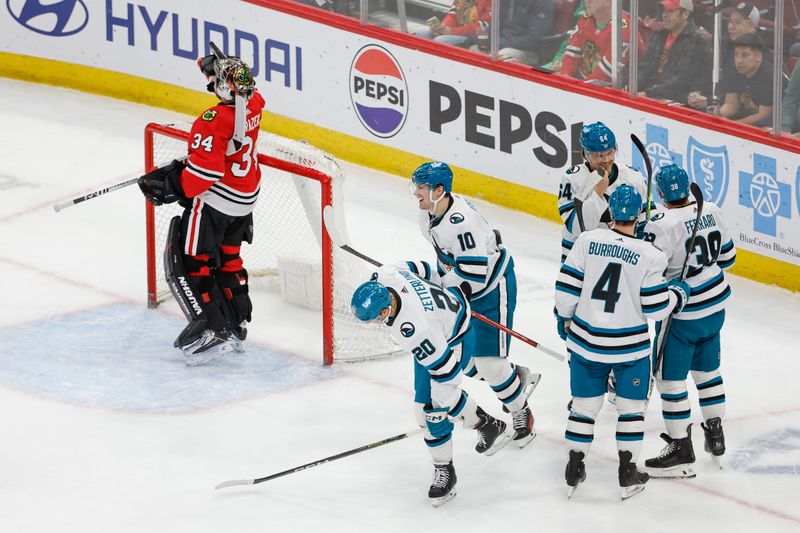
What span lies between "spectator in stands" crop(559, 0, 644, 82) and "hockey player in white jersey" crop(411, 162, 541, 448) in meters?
2.42

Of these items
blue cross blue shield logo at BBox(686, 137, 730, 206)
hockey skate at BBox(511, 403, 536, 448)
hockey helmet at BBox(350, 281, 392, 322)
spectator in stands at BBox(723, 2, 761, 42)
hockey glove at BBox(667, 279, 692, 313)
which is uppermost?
spectator in stands at BBox(723, 2, 761, 42)

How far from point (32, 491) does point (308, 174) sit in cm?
193

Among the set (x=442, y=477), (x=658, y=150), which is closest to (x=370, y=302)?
(x=442, y=477)

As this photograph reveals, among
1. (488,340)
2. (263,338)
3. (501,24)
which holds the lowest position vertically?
(263,338)

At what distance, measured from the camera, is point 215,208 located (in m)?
6.73

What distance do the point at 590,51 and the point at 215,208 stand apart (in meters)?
2.39

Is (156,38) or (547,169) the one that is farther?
(156,38)

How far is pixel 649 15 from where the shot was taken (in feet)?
25.3

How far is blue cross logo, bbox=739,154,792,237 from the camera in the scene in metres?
7.34

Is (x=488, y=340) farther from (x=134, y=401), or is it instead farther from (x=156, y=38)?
(x=156, y=38)

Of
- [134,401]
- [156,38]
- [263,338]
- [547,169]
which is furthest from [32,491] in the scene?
[156,38]

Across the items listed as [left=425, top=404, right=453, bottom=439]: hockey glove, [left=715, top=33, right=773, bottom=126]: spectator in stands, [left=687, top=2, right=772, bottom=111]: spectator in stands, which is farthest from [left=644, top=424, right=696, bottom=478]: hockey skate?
[left=687, top=2, right=772, bottom=111]: spectator in stands

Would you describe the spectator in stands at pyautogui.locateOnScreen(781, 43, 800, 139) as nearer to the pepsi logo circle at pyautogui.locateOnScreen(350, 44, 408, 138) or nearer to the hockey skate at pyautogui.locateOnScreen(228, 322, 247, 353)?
the pepsi logo circle at pyautogui.locateOnScreen(350, 44, 408, 138)

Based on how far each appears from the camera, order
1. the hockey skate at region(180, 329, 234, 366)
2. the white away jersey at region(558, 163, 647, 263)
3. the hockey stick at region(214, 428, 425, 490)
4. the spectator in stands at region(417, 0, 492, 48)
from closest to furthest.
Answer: the hockey stick at region(214, 428, 425, 490)
the white away jersey at region(558, 163, 647, 263)
the hockey skate at region(180, 329, 234, 366)
the spectator in stands at region(417, 0, 492, 48)
